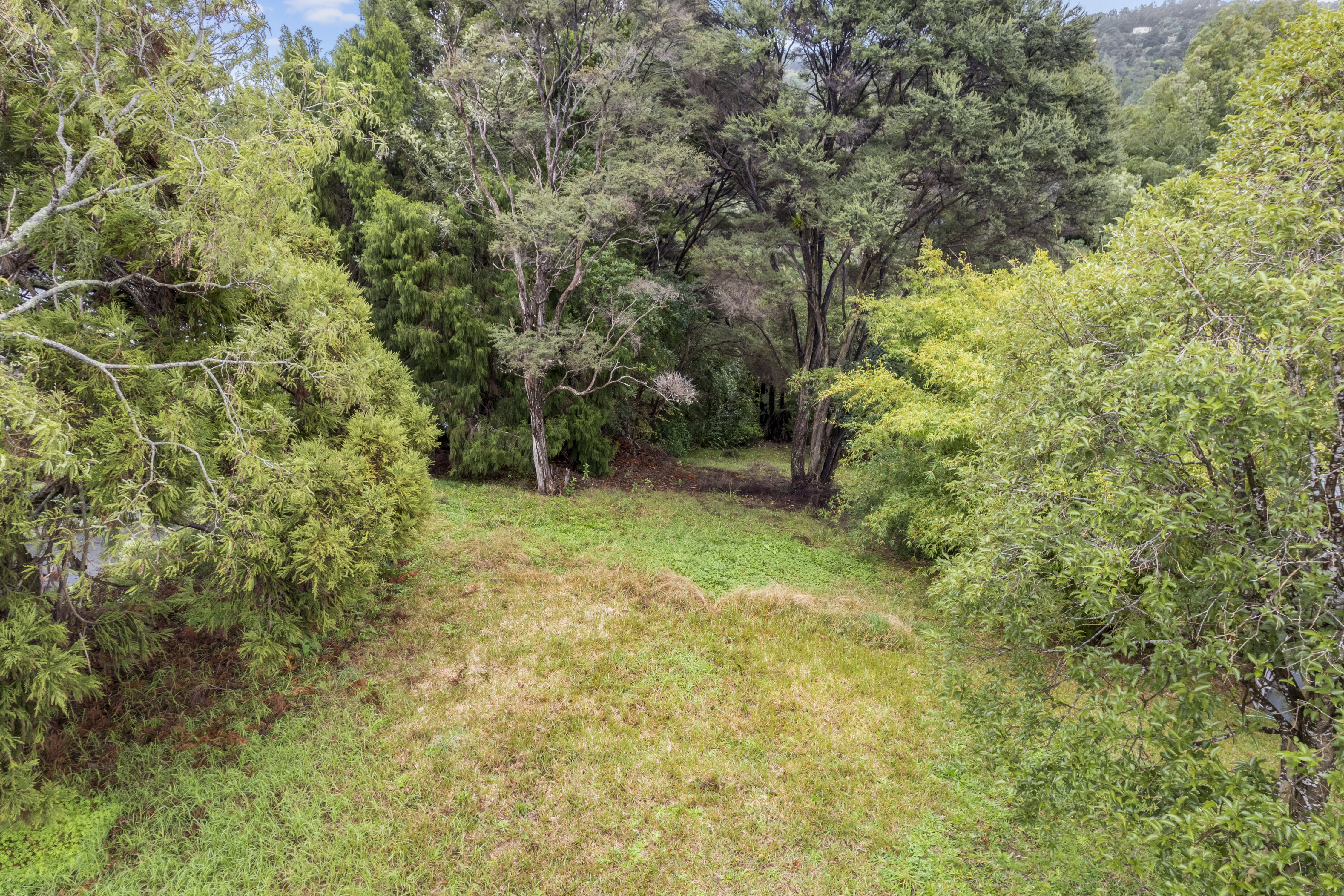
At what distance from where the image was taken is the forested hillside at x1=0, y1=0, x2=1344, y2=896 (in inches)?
134

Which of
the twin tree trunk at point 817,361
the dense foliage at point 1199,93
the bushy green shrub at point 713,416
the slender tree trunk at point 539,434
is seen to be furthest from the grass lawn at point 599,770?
the dense foliage at point 1199,93

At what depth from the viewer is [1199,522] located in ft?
10.9

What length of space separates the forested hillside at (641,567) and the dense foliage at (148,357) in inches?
2.0

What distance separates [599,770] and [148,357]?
19.7 ft

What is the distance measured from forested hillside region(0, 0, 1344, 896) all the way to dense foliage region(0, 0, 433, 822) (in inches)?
2.0

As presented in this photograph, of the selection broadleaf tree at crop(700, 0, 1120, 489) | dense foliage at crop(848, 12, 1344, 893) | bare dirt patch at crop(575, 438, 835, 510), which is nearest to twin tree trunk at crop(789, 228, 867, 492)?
broadleaf tree at crop(700, 0, 1120, 489)

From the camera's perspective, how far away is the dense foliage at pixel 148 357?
189 inches

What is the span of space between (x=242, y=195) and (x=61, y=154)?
1.67 meters

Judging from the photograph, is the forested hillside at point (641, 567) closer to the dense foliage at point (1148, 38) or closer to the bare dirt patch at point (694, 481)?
the bare dirt patch at point (694, 481)

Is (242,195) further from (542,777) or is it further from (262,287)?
(542,777)

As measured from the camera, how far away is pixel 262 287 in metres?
6.11

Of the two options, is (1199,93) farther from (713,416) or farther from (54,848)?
(54,848)

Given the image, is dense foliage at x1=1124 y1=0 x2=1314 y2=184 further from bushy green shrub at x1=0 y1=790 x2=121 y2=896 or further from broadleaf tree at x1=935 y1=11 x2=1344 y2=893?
bushy green shrub at x1=0 y1=790 x2=121 y2=896

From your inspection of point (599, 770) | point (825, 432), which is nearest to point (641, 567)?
point (599, 770)
